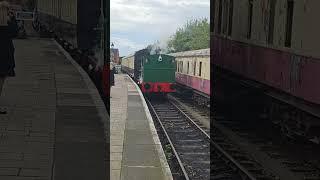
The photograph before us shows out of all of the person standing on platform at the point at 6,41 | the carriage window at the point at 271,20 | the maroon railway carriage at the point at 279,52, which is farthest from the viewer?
the carriage window at the point at 271,20

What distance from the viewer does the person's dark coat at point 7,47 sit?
2271 millimetres

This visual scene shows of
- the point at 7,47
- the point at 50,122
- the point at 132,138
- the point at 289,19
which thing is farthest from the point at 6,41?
the point at 289,19

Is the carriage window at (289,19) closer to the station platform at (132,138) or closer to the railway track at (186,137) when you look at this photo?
the railway track at (186,137)

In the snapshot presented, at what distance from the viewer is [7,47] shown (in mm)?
2297

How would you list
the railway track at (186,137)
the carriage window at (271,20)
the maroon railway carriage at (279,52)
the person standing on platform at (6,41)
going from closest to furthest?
1. the person standing on platform at (6,41)
2. the railway track at (186,137)
3. the maroon railway carriage at (279,52)
4. the carriage window at (271,20)

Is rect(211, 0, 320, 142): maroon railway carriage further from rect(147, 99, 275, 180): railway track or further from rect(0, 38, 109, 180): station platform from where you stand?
rect(0, 38, 109, 180): station platform

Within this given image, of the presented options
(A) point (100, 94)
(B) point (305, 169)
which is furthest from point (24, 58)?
(B) point (305, 169)

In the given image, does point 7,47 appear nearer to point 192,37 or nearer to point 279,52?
point 192,37

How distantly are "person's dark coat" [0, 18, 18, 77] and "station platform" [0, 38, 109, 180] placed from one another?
0.17ft

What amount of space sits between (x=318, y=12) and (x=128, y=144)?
1432mm

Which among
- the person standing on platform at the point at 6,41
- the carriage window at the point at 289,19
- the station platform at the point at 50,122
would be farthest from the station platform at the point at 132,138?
the carriage window at the point at 289,19

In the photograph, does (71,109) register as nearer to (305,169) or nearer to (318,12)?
(318,12)

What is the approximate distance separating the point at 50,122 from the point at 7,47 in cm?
42

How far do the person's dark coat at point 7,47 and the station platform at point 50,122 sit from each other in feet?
0.17
